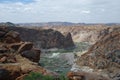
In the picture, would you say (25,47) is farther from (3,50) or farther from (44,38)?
(44,38)

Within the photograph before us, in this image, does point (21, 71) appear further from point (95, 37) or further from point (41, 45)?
point (95, 37)

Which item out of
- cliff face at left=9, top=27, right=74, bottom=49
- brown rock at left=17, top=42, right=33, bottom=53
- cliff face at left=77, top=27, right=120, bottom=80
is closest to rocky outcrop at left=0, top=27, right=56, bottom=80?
brown rock at left=17, top=42, right=33, bottom=53

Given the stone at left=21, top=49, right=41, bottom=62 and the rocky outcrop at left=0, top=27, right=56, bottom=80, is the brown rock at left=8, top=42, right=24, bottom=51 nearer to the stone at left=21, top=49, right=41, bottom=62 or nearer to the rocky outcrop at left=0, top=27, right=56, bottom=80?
the rocky outcrop at left=0, top=27, right=56, bottom=80

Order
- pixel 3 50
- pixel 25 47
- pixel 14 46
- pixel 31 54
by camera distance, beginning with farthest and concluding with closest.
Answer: pixel 14 46 < pixel 25 47 < pixel 31 54 < pixel 3 50

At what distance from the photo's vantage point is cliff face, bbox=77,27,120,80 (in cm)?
5833

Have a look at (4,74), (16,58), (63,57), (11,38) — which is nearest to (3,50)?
(16,58)

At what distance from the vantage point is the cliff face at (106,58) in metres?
58.3

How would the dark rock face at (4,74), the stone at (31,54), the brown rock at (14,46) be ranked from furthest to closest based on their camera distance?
the brown rock at (14,46), the stone at (31,54), the dark rock face at (4,74)

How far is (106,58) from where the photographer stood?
63.0 meters

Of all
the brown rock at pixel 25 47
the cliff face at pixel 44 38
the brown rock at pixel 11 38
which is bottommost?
the cliff face at pixel 44 38

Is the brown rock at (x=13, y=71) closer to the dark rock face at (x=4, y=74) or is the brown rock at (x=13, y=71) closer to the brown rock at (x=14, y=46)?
the dark rock face at (x=4, y=74)

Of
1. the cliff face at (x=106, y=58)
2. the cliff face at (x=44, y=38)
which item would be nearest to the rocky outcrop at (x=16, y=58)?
the cliff face at (x=106, y=58)

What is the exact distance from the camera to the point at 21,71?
106 feet

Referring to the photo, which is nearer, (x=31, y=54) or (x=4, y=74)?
(x=4, y=74)
